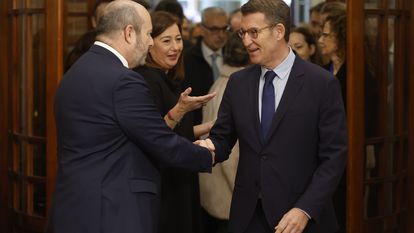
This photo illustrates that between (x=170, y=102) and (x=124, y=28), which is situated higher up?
(x=124, y=28)

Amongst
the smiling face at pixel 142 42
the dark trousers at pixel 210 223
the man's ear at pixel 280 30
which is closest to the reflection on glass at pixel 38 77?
the dark trousers at pixel 210 223

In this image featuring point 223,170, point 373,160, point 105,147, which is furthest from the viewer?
point 223,170

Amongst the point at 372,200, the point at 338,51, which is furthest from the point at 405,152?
the point at 338,51

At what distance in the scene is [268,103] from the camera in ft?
10.9

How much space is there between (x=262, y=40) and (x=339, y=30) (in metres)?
1.42

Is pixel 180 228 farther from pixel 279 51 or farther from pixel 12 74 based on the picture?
pixel 12 74

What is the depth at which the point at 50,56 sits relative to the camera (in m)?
4.66

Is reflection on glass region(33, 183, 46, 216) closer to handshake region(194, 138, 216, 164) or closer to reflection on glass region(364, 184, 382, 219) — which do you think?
handshake region(194, 138, 216, 164)

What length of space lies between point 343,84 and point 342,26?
1.16ft

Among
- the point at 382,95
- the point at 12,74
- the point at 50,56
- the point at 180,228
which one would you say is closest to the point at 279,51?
the point at 180,228

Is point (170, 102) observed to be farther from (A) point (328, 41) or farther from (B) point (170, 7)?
(B) point (170, 7)

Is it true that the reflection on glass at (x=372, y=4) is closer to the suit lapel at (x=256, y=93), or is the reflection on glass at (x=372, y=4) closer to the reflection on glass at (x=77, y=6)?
the suit lapel at (x=256, y=93)

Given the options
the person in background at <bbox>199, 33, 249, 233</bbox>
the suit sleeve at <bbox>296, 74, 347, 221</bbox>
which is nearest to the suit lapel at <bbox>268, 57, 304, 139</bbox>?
the suit sleeve at <bbox>296, 74, 347, 221</bbox>

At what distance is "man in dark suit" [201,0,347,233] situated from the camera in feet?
10.6
